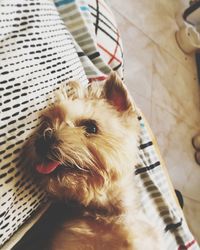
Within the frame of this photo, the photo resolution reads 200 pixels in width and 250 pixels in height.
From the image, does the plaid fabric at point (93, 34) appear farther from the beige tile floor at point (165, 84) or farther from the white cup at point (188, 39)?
the white cup at point (188, 39)

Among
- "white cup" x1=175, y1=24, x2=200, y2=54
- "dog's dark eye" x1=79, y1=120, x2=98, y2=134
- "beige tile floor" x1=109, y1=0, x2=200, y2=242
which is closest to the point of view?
"dog's dark eye" x1=79, y1=120, x2=98, y2=134

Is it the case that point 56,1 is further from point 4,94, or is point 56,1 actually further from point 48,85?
point 4,94

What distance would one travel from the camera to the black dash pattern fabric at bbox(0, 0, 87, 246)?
2.53 feet

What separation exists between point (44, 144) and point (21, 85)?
16 cm

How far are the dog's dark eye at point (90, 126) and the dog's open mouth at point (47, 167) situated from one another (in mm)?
146

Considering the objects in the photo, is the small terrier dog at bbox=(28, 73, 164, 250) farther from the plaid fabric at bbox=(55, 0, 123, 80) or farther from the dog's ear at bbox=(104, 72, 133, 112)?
the plaid fabric at bbox=(55, 0, 123, 80)

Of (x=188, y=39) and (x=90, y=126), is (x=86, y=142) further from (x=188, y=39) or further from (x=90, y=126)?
(x=188, y=39)

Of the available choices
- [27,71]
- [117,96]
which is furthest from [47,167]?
[117,96]

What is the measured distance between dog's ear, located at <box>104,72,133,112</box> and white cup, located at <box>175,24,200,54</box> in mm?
1840

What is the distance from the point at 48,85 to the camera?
0.90 meters

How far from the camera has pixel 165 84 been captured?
2.48 metres

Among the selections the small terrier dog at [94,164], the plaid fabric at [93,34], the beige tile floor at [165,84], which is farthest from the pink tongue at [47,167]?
the beige tile floor at [165,84]

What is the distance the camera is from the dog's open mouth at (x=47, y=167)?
2.68ft

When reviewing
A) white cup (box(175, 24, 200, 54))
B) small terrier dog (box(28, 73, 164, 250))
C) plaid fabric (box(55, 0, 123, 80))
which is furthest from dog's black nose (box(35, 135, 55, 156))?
white cup (box(175, 24, 200, 54))
